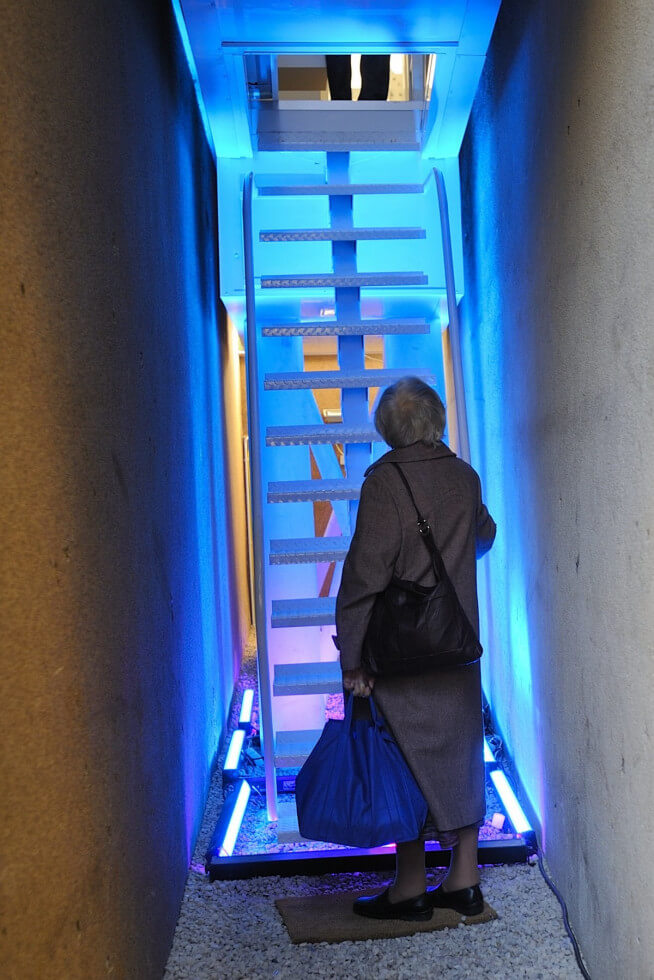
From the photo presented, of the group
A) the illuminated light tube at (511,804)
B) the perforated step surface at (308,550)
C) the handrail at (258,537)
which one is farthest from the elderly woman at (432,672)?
the perforated step surface at (308,550)

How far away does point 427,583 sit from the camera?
2.24m

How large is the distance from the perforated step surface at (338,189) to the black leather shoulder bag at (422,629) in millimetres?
1707

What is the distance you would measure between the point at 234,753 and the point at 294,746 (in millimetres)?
395

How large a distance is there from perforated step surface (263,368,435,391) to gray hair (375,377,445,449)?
0.92m

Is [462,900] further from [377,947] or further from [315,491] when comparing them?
[315,491]

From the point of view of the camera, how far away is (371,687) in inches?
90.7

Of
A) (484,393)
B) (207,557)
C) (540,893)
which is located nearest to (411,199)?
(484,393)

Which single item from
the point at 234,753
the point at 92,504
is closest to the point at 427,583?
the point at 92,504

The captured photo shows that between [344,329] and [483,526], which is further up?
[344,329]

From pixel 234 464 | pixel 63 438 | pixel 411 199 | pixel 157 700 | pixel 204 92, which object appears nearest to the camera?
pixel 63 438

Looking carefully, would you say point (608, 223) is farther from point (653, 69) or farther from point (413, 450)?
point (413, 450)

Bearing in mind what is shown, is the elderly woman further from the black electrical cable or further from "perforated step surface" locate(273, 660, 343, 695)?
"perforated step surface" locate(273, 660, 343, 695)

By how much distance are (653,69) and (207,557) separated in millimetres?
2554

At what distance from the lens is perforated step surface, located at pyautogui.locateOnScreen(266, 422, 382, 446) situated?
10.6ft
